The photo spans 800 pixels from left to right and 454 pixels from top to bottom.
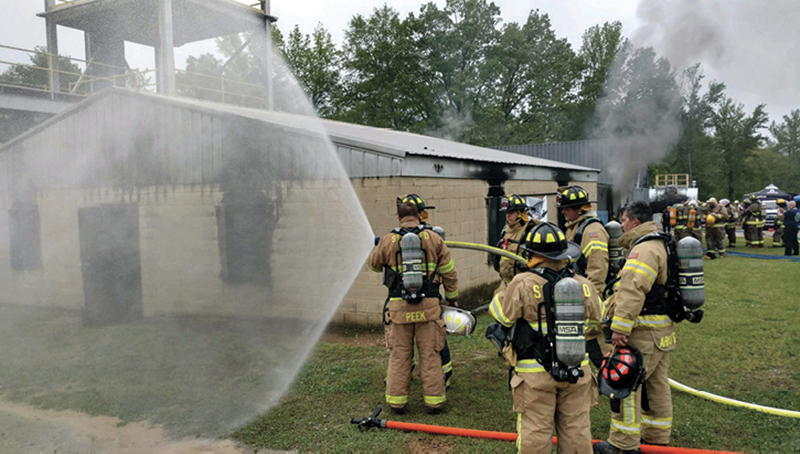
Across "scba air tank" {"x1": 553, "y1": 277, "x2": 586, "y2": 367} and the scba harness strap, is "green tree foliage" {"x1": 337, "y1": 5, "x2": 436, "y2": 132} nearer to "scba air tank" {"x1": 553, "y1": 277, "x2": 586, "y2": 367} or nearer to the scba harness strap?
the scba harness strap

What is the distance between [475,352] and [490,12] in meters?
35.8

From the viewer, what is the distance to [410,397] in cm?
549

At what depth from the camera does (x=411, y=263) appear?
15.9ft

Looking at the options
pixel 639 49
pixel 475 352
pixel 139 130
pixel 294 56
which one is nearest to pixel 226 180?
pixel 139 130

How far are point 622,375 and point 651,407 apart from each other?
523mm

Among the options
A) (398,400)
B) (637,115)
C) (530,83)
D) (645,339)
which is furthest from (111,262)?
(530,83)

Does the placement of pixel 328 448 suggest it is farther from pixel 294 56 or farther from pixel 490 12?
pixel 490 12

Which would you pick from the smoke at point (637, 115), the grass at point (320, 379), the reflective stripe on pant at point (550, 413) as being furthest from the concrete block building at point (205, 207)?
the smoke at point (637, 115)

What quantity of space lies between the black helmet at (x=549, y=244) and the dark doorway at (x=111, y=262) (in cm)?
868

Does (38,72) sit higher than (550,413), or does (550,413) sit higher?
(38,72)

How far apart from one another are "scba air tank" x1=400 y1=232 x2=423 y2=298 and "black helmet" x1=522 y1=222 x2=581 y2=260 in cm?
159

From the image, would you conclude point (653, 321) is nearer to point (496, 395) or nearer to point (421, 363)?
point (496, 395)

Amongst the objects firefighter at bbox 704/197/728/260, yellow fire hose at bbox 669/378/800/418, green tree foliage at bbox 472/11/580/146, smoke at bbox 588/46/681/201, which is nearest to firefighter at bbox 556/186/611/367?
yellow fire hose at bbox 669/378/800/418

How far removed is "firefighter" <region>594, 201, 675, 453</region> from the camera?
385cm
